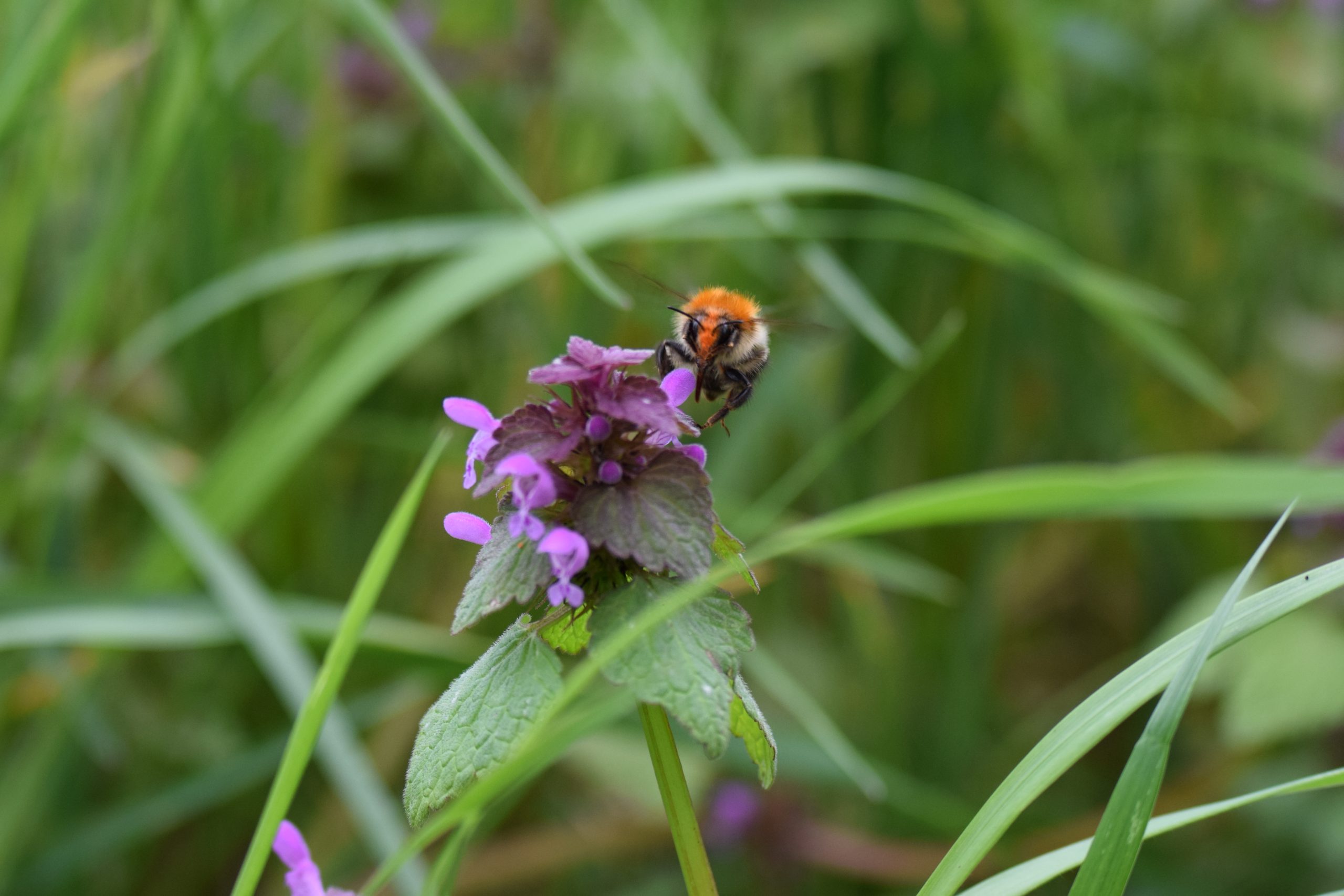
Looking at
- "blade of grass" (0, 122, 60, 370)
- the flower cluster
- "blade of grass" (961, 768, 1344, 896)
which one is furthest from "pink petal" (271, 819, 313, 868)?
"blade of grass" (0, 122, 60, 370)

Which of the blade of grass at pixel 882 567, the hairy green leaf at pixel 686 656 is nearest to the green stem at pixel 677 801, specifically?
the hairy green leaf at pixel 686 656

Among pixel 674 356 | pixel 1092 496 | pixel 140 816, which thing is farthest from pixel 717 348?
pixel 140 816

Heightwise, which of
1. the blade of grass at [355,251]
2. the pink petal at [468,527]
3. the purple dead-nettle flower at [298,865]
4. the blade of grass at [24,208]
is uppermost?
the blade of grass at [24,208]

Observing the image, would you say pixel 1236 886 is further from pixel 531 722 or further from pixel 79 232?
pixel 79 232

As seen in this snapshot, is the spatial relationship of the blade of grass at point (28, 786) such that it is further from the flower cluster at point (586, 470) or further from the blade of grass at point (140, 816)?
the flower cluster at point (586, 470)

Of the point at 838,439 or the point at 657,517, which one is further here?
the point at 838,439

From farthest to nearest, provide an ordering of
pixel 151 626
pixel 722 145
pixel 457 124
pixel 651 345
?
pixel 651 345 → pixel 722 145 → pixel 151 626 → pixel 457 124

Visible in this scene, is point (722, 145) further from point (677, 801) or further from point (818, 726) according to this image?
point (677, 801)
